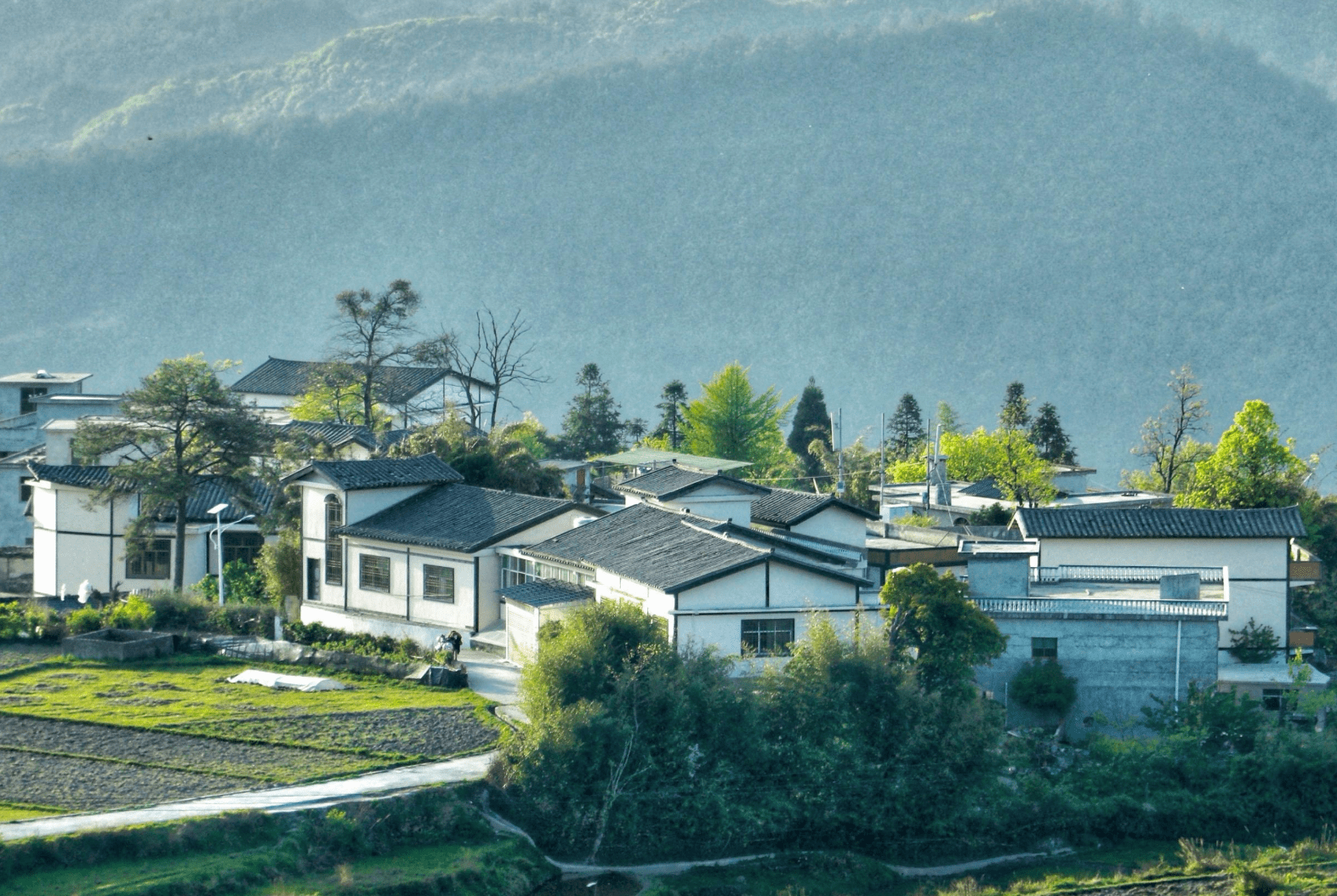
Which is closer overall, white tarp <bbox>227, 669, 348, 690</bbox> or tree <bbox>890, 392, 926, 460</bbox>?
white tarp <bbox>227, 669, 348, 690</bbox>

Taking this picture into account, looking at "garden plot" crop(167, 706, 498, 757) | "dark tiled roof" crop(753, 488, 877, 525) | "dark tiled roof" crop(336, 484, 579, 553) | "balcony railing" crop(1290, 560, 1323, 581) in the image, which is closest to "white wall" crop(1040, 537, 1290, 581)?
"balcony railing" crop(1290, 560, 1323, 581)

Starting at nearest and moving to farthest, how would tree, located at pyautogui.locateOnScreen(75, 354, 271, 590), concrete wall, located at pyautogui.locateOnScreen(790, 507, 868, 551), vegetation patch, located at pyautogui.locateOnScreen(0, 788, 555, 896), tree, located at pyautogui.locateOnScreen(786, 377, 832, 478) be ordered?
Result: vegetation patch, located at pyautogui.locateOnScreen(0, 788, 555, 896) → concrete wall, located at pyautogui.locateOnScreen(790, 507, 868, 551) → tree, located at pyautogui.locateOnScreen(75, 354, 271, 590) → tree, located at pyautogui.locateOnScreen(786, 377, 832, 478)

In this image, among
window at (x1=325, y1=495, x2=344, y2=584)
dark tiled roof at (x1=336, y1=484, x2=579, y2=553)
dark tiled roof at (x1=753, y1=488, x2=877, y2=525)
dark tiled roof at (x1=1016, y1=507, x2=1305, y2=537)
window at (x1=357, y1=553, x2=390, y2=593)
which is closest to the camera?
dark tiled roof at (x1=336, y1=484, x2=579, y2=553)

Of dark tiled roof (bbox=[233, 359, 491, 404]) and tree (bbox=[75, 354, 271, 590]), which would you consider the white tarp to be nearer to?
tree (bbox=[75, 354, 271, 590])

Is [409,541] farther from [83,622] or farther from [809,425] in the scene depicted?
[809,425]

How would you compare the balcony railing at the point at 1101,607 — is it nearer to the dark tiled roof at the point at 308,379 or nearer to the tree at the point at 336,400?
the tree at the point at 336,400

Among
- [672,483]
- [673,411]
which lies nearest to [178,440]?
[672,483]

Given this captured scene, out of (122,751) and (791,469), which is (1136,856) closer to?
(122,751)
